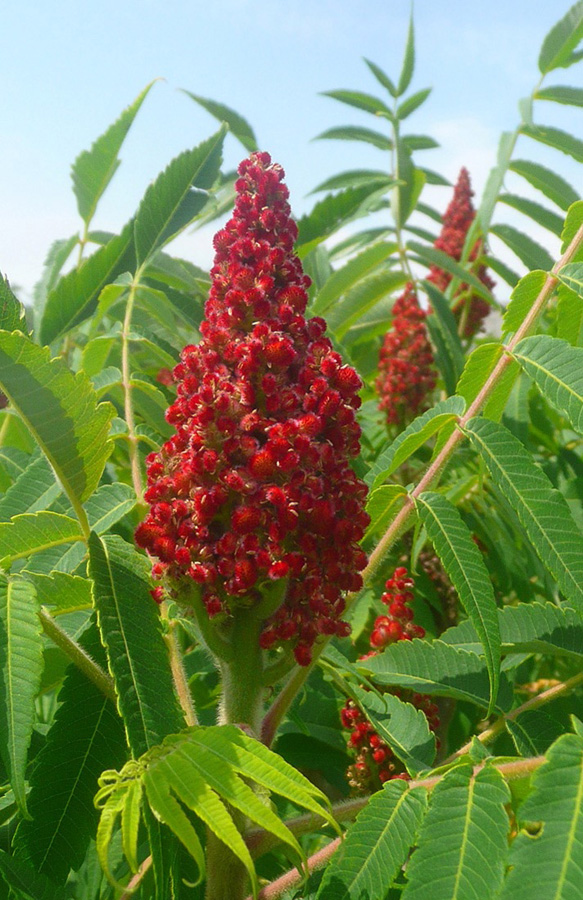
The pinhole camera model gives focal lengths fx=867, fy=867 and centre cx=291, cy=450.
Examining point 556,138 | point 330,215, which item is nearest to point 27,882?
point 330,215

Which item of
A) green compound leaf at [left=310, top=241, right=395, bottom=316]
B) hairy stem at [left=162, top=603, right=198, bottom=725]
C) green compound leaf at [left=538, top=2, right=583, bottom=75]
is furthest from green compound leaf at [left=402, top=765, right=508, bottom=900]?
green compound leaf at [left=538, top=2, right=583, bottom=75]

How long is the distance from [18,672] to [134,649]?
7.1 inches

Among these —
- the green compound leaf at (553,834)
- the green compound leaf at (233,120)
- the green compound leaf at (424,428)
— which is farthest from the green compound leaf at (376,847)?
the green compound leaf at (233,120)

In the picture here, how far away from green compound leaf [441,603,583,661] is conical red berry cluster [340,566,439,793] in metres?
0.53

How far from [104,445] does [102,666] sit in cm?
47

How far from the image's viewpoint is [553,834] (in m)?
1.10

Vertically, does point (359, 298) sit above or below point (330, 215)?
below

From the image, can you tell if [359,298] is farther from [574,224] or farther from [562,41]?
[574,224]

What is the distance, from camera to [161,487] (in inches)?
63.9

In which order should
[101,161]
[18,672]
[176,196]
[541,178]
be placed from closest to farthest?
[18,672] → [176,196] → [101,161] → [541,178]

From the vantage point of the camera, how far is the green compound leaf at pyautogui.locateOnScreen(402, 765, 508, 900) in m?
1.10

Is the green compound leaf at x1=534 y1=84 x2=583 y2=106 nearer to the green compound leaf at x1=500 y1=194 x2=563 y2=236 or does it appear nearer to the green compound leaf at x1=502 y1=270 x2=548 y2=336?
the green compound leaf at x1=500 y1=194 x2=563 y2=236

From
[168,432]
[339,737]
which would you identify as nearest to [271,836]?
[339,737]

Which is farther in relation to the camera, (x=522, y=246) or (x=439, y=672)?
(x=522, y=246)
